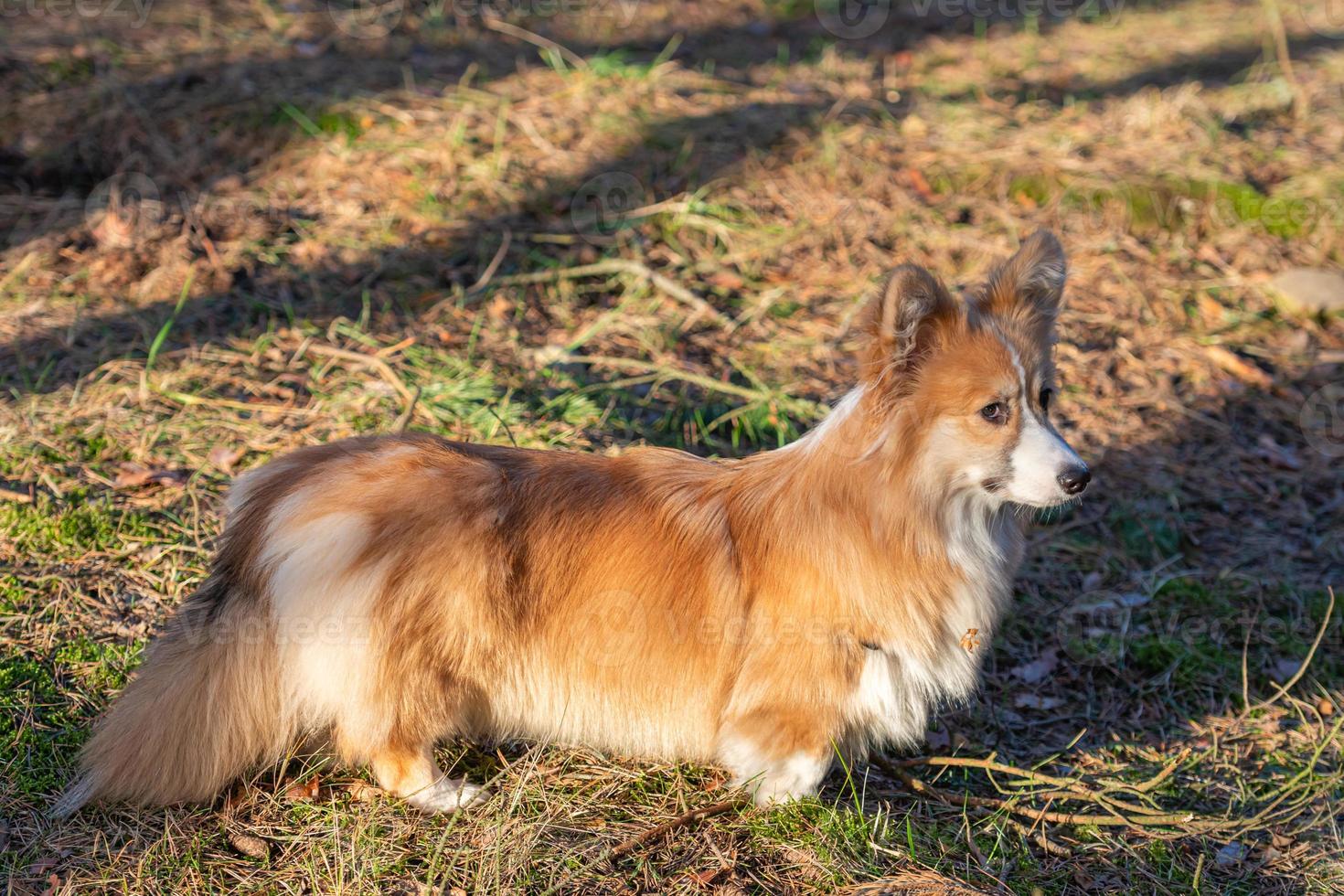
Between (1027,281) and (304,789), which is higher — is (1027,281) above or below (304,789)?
above

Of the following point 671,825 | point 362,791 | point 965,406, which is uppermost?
point 965,406

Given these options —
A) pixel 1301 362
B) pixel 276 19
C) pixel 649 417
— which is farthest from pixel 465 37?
pixel 1301 362

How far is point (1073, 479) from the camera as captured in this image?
307 centimetres

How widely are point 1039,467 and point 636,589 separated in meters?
1.21

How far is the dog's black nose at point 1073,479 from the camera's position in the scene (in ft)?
10.1

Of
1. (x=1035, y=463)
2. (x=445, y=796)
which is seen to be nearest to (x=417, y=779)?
(x=445, y=796)

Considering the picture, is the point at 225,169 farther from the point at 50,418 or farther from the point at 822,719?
the point at 822,719

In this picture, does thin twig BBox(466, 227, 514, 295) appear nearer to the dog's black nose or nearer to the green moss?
the green moss
